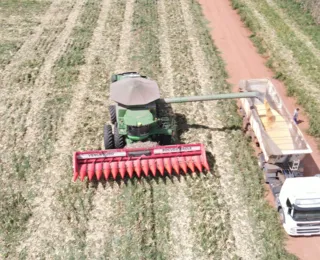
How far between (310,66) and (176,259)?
11189 mm

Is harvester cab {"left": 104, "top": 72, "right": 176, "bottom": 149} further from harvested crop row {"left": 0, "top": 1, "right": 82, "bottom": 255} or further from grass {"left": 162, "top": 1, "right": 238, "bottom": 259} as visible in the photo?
harvested crop row {"left": 0, "top": 1, "right": 82, "bottom": 255}

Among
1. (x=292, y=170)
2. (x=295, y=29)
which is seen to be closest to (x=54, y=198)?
(x=292, y=170)

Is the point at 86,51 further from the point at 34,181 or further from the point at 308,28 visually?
the point at 308,28

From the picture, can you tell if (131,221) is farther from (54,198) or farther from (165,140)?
(165,140)

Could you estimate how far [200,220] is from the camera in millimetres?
10031

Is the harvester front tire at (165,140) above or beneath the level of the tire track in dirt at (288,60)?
above

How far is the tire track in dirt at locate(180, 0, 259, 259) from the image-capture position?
954 cm

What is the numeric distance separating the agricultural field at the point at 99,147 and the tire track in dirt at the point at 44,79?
0.05 meters

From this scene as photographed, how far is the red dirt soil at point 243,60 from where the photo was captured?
956 centimetres

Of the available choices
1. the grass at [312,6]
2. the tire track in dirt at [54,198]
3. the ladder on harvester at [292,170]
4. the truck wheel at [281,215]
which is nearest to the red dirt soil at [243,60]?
the truck wheel at [281,215]

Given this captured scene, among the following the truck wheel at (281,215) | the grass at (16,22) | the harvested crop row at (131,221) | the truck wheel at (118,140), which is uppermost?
the truck wheel at (118,140)

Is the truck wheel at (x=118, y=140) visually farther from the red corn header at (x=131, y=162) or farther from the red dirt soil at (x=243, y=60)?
the red dirt soil at (x=243, y=60)

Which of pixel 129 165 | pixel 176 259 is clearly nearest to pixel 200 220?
pixel 176 259

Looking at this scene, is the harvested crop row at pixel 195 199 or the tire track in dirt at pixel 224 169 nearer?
the harvested crop row at pixel 195 199
